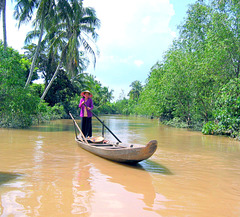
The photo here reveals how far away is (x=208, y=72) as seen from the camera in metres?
14.8

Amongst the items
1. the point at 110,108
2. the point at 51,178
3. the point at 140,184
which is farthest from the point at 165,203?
the point at 110,108

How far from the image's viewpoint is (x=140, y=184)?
14.3 ft

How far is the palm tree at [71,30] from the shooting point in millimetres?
16438

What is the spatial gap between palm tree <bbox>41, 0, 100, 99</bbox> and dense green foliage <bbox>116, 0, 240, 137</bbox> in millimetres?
7305

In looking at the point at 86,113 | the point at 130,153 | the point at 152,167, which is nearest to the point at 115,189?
the point at 130,153

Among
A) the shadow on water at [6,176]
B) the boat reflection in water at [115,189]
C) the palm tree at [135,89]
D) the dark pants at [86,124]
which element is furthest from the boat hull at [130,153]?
the palm tree at [135,89]

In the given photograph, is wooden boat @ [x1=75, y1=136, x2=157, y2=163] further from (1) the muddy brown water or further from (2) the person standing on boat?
(2) the person standing on boat

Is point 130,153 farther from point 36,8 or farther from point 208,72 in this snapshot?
point 36,8

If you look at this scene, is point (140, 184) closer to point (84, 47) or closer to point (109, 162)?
point (109, 162)

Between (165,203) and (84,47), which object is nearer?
A: (165,203)

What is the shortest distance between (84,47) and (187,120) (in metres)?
11.1

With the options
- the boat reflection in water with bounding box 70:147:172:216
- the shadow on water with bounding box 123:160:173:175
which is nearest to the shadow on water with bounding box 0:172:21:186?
the boat reflection in water with bounding box 70:147:172:216

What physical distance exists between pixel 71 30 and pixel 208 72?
35.3ft

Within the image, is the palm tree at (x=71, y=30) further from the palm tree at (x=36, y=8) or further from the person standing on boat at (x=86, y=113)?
the person standing on boat at (x=86, y=113)
